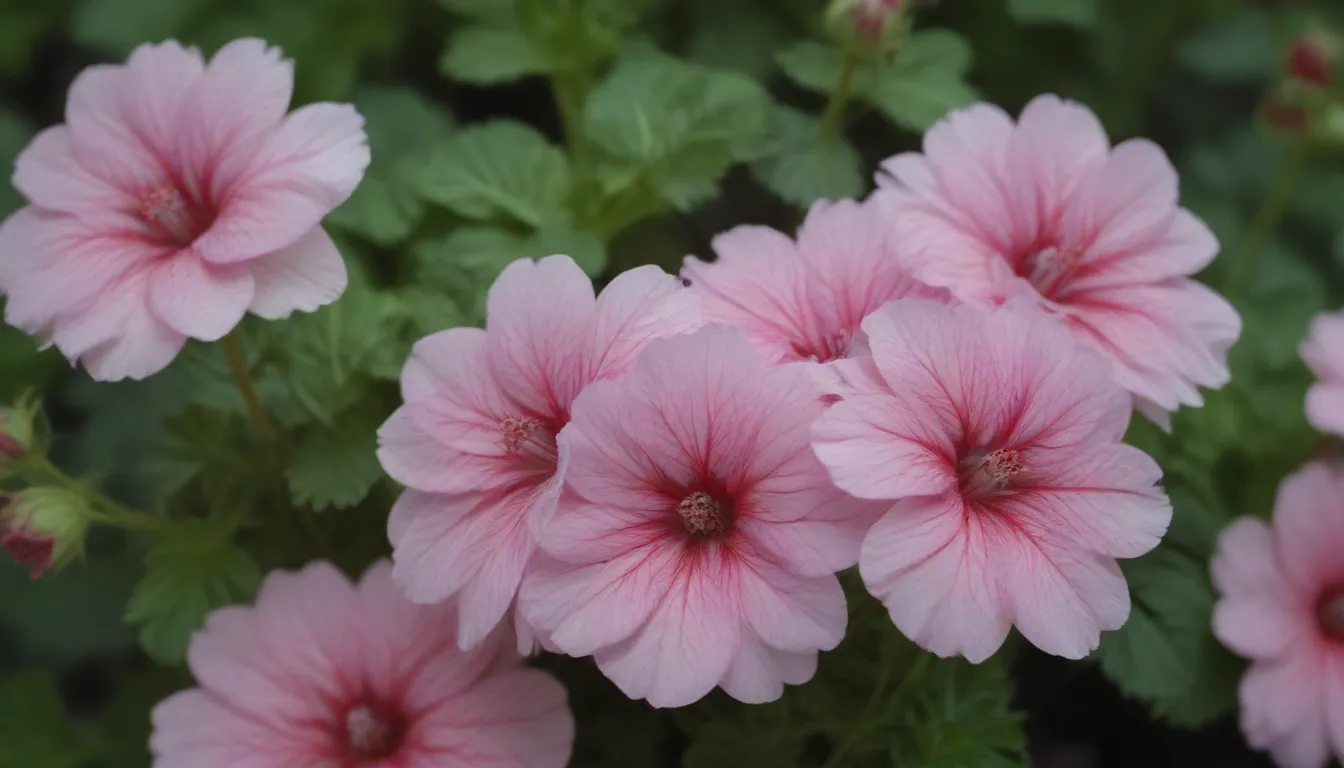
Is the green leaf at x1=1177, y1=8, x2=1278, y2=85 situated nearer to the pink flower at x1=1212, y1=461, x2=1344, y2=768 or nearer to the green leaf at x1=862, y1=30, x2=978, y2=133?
the green leaf at x1=862, y1=30, x2=978, y2=133

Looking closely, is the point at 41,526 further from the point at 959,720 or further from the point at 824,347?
the point at 959,720

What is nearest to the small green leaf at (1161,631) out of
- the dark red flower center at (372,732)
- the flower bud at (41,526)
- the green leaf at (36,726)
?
the dark red flower center at (372,732)

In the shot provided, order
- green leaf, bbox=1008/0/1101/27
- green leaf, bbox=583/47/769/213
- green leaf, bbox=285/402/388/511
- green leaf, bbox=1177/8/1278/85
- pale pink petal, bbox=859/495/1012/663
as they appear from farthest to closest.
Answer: green leaf, bbox=1177/8/1278/85 → green leaf, bbox=1008/0/1101/27 → green leaf, bbox=583/47/769/213 → green leaf, bbox=285/402/388/511 → pale pink petal, bbox=859/495/1012/663

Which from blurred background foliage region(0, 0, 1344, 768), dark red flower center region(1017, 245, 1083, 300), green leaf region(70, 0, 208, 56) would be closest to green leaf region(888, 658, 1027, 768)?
blurred background foliage region(0, 0, 1344, 768)

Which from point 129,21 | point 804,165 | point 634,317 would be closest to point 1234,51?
point 804,165

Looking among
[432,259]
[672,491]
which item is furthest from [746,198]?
[672,491]

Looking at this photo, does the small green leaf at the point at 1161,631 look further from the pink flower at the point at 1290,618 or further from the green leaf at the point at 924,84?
the green leaf at the point at 924,84
